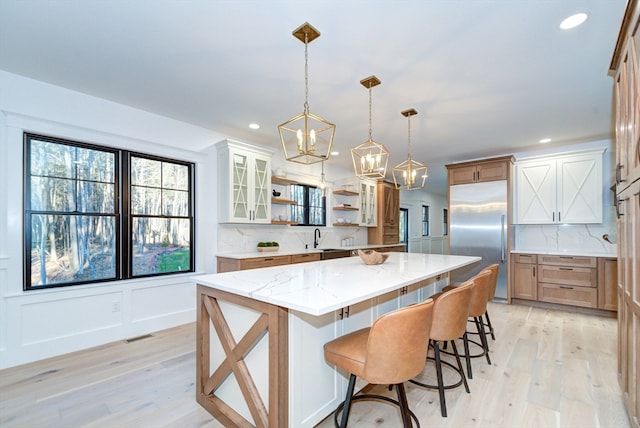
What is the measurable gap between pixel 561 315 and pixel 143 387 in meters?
5.44

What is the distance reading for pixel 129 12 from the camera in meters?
1.98

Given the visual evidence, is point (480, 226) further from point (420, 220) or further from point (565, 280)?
point (420, 220)

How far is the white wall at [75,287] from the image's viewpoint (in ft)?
9.05

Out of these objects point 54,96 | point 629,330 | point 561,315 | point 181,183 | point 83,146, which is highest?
point 54,96

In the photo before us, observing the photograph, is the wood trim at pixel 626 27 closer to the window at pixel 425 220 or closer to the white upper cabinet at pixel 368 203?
the white upper cabinet at pixel 368 203

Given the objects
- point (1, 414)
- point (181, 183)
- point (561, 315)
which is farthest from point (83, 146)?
point (561, 315)

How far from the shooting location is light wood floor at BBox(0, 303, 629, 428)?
199 centimetres

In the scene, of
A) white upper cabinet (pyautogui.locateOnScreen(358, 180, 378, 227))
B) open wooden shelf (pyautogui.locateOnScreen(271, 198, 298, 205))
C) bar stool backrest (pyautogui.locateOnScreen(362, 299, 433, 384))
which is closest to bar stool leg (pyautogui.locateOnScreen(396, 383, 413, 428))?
bar stool backrest (pyautogui.locateOnScreen(362, 299, 433, 384))

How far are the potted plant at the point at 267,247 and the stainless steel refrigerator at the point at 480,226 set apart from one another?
3.31 m

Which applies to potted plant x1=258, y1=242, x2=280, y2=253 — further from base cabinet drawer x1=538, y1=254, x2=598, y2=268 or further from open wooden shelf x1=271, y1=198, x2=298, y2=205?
base cabinet drawer x1=538, y1=254, x2=598, y2=268

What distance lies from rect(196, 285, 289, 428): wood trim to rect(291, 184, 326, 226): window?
11.6 feet

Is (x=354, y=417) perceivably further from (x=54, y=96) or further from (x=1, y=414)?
(x=54, y=96)

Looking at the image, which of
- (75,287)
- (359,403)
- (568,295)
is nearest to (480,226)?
(568,295)

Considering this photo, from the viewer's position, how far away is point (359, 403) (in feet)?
7.11
